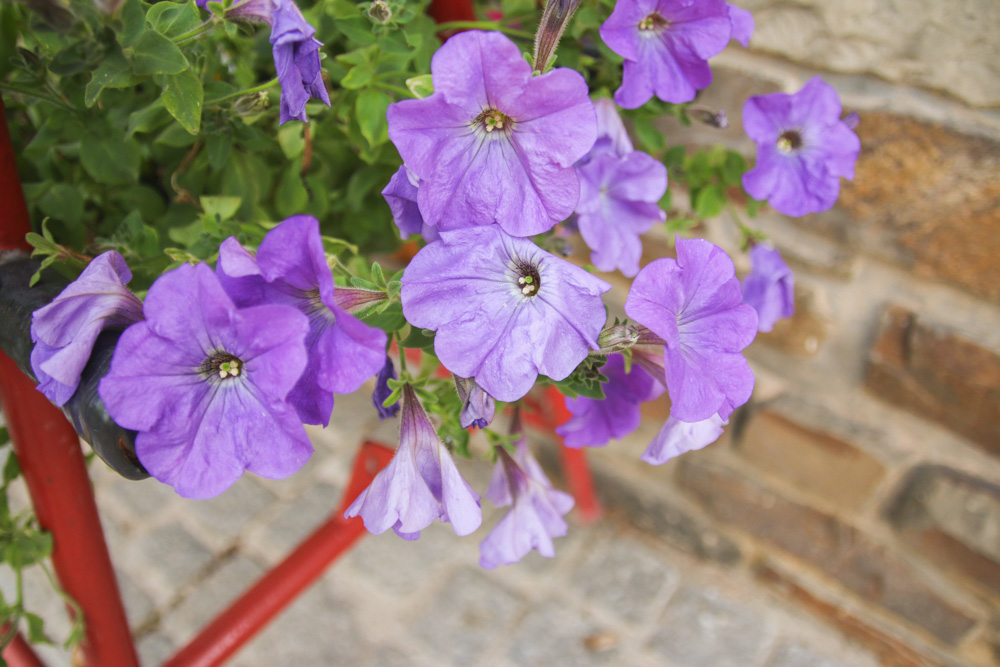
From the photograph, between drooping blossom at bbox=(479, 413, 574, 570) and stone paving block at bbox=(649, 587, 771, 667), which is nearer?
drooping blossom at bbox=(479, 413, 574, 570)

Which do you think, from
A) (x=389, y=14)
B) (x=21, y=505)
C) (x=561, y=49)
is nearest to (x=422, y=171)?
(x=389, y=14)

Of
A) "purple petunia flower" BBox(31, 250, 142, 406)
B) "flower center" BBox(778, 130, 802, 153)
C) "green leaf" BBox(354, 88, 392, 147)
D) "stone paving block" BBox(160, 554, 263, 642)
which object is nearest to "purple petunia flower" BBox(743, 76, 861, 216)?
"flower center" BBox(778, 130, 802, 153)

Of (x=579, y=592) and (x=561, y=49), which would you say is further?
(x=579, y=592)

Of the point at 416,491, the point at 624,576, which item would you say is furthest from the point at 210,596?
the point at 416,491

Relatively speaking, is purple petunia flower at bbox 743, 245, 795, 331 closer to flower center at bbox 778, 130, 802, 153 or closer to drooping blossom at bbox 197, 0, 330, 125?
flower center at bbox 778, 130, 802, 153

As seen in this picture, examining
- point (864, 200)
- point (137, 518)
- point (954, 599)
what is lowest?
point (137, 518)

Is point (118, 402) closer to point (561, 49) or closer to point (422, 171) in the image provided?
point (422, 171)
